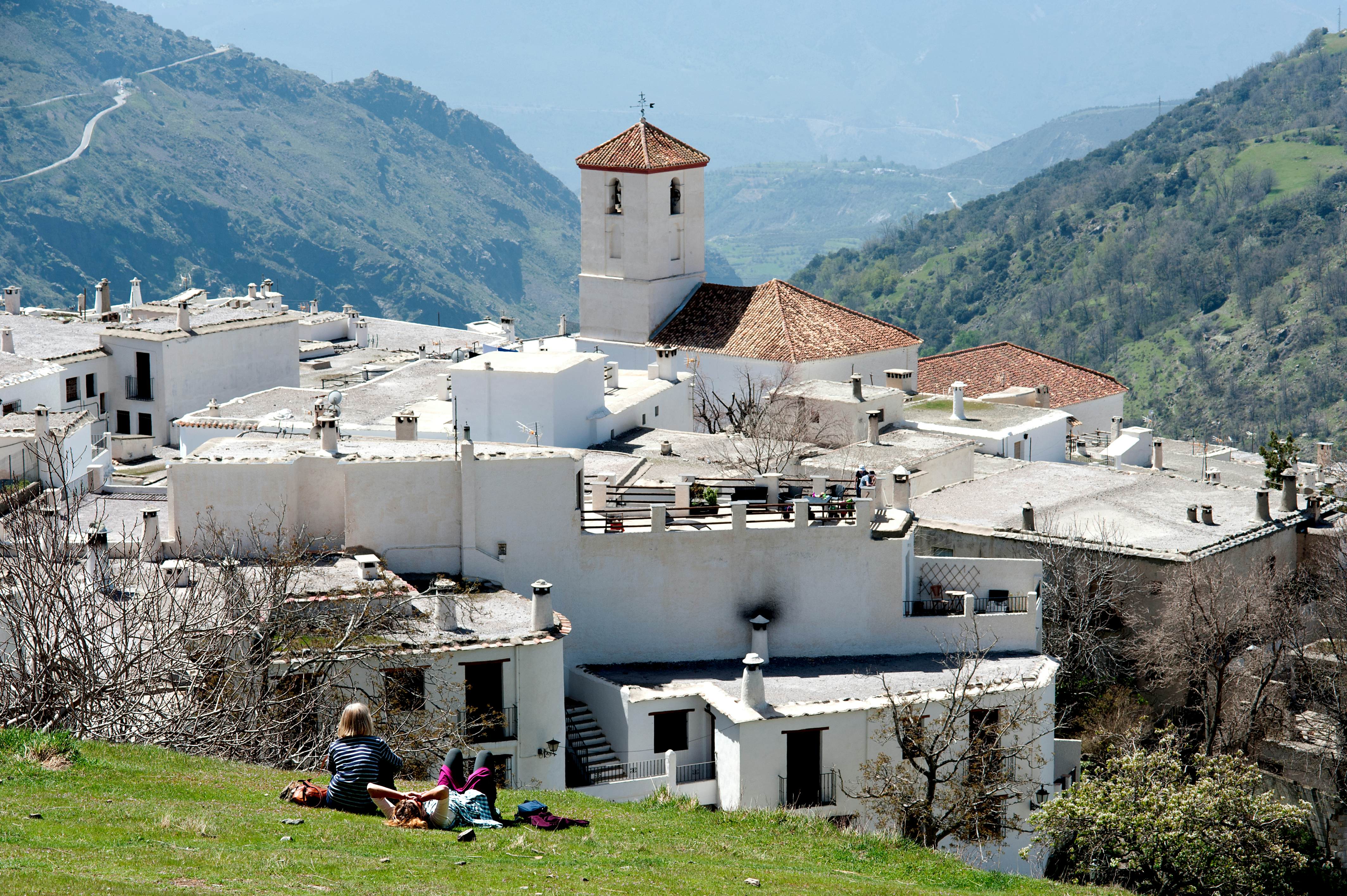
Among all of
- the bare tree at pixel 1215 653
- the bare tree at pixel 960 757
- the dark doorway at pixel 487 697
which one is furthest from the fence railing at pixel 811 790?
the bare tree at pixel 1215 653

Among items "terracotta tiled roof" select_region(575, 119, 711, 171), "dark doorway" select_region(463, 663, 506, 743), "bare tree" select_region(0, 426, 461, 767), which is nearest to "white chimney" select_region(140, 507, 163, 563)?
"bare tree" select_region(0, 426, 461, 767)

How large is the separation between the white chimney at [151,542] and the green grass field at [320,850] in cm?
887

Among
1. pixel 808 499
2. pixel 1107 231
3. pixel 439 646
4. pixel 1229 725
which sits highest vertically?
pixel 1107 231

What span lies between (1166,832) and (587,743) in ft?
28.8

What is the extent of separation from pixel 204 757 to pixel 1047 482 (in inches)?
1016

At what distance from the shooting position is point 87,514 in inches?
1292

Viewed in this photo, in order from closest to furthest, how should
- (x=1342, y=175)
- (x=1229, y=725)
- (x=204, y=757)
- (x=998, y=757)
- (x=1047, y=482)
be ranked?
1. (x=204, y=757)
2. (x=998, y=757)
3. (x=1229, y=725)
4. (x=1047, y=482)
5. (x=1342, y=175)

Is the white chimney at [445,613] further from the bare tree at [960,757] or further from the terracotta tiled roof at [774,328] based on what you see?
the terracotta tiled roof at [774,328]

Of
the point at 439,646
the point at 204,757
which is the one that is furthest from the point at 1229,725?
the point at 204,757

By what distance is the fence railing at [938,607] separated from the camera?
29.8m

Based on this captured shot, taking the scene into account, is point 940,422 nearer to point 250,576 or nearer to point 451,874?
point 250,576

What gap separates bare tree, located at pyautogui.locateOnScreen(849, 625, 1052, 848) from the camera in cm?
2458

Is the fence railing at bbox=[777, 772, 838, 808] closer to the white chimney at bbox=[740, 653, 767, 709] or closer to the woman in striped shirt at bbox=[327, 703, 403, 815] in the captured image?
the white chimney at bbox=[740, 653, 767, 709]

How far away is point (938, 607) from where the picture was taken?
30141mm
